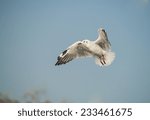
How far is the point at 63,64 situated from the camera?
7.47 feet

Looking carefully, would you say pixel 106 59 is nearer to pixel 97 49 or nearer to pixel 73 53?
pixel 97 49

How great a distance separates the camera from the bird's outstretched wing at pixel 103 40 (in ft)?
7.29

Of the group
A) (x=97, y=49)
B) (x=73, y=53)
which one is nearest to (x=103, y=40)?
(x=97, y=49)

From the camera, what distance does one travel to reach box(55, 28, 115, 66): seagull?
2223 mm

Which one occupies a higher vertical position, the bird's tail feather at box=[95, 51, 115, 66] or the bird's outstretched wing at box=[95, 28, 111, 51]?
the bird's outstretched wing at box=[95, 28, 111, 51]

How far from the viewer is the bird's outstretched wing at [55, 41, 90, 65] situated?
7.35 feet

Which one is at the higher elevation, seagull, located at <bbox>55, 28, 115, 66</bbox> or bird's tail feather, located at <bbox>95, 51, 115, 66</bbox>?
seagull, located at <bbox>55, 28, 115, 66</bbox>

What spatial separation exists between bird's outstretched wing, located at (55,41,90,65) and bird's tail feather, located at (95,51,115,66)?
8 cm

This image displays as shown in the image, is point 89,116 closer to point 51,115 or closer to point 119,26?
point 51,115

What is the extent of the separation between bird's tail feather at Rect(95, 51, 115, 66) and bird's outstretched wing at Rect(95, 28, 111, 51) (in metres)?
0.04

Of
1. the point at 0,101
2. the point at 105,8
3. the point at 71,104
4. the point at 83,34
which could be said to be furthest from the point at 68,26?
the point at 0,101

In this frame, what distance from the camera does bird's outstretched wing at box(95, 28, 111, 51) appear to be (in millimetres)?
Result: 2221

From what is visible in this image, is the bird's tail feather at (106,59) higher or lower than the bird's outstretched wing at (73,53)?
lower

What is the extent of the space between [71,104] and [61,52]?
332 mm
